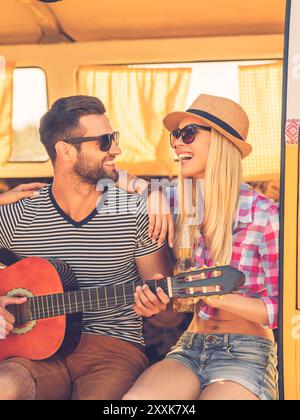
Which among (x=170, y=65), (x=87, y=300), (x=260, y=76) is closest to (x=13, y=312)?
(x=87, y=300)

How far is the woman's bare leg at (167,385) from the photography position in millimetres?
2859

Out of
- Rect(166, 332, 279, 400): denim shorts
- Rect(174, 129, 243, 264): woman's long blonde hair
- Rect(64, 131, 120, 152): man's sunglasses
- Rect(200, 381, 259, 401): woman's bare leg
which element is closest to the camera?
Rect(200, 381, 259, 401): woman's bare leg

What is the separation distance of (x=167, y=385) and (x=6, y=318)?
828 millimetres

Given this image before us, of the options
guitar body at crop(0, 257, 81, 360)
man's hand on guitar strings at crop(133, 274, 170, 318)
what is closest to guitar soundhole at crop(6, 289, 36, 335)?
guitar body at crop(0, 257, 81, 360)

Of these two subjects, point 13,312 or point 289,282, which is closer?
point 289,282

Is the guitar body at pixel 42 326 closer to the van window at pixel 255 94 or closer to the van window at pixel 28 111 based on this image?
the van window at pixel 28 111

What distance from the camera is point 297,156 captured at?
2.95m

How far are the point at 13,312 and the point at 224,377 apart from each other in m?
1.05

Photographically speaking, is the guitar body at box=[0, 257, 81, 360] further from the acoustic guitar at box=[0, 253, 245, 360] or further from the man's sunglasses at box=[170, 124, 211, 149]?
the man's sunglasses at box=[170, 124, 211, 149]

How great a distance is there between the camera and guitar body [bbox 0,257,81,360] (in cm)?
312

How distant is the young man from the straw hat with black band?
1.32 ft

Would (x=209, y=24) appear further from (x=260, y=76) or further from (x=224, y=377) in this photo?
(x=224, y=377)

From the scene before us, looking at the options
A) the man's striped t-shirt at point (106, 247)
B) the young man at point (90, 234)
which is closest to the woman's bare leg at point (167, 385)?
the young man at point (90, 234)
